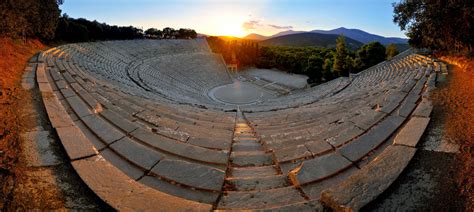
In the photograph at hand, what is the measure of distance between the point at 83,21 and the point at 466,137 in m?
40.3

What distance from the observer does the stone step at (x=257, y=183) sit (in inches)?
138

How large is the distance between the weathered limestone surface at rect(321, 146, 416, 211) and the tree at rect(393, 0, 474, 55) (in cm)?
1296

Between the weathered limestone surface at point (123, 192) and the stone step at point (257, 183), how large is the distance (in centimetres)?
79

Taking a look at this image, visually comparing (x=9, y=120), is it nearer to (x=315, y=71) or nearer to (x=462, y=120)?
(x=462, y=120)

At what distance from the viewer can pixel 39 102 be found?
6.21 m

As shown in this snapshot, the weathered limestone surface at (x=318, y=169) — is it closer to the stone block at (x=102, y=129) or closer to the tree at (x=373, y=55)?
the stone block at (x=102, y=129)

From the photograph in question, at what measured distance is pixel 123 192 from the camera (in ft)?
9.98

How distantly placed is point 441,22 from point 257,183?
1604 centimetres

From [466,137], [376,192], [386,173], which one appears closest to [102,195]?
[376,192]

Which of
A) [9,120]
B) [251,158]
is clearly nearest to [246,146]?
[251,158]

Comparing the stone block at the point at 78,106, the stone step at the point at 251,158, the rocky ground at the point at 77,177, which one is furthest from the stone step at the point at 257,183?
the stone block at the point at 78,106

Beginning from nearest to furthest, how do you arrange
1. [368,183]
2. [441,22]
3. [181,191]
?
[368,183] < [181,191] < [441,22]

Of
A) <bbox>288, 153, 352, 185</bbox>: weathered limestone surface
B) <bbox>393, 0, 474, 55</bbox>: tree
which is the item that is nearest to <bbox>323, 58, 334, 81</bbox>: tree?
<bbox>393, 0, 474, 55</bbox>: tree

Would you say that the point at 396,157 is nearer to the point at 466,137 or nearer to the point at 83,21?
the point at 466,137
